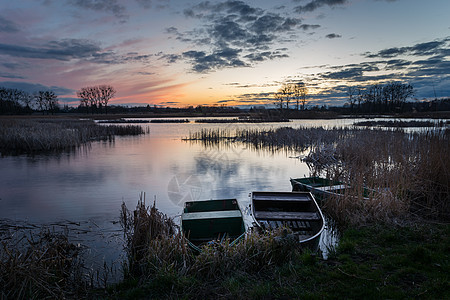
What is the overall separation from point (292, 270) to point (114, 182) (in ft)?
39.9

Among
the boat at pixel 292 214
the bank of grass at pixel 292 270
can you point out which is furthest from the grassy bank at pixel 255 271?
the boat at pixel 292 214

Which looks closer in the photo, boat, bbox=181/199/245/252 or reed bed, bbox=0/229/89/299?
reed bed, bbox=0/229/89/299

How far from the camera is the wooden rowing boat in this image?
819 cm

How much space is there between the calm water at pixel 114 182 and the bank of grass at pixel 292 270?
1698 millimetres

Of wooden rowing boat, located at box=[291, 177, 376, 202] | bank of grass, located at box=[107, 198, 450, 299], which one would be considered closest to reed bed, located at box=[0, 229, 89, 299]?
bank of grass, located at box=[107, 198, 450, 299]

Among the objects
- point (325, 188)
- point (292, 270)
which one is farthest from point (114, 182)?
point (292, 270)

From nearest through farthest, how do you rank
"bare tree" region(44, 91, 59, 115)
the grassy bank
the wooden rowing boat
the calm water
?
the grassy bank < the wooden rowing boat < the calm water < "bare tree" region(44, 91, 59, 115)

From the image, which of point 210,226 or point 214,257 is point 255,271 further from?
point 210,226

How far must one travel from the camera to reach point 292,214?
7.04 metres

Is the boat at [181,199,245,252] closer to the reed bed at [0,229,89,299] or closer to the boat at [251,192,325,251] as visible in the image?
the boat at [251,192,325,251]

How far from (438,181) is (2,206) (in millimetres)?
14584

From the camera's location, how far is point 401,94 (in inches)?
2761

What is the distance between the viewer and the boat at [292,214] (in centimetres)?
647

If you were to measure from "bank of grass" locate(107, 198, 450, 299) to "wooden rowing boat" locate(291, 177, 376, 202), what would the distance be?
7.77ft
